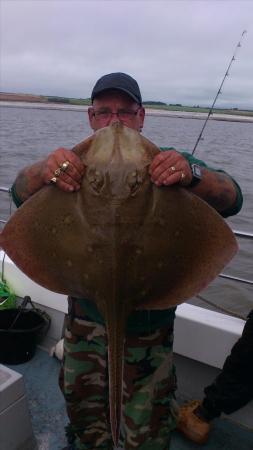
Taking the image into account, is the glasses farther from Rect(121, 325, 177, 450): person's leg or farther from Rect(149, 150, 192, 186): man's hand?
Rect(121, 325, 177, 450): person's leg

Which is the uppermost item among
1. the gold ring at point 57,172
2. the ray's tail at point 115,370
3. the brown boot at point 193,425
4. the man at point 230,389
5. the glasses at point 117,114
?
the glasses at point 117,114

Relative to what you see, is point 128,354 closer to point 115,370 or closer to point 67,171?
point 115,370

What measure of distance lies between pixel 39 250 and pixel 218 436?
2464 mm

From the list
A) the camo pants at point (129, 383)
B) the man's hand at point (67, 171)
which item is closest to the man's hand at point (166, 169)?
the man's hand at point (67, 171)

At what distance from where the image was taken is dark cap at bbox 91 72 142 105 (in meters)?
2.42

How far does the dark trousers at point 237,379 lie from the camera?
2.88 m

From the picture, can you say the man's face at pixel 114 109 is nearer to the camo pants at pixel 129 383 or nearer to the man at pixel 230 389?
the camo pants at pixel 129 383

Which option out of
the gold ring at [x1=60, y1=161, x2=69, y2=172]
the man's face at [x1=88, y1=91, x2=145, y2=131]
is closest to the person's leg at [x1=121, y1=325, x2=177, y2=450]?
the gold ring at [x1=60, y1=161, x2=69, y2=172]

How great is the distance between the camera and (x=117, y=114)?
246 centimetres

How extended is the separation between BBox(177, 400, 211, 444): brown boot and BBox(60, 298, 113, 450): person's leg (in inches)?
30.3

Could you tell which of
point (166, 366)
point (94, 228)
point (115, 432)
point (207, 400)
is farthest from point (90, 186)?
point (207, 400)

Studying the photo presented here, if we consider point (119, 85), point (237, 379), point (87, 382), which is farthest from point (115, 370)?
point (119, 85)

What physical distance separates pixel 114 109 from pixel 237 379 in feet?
6.75

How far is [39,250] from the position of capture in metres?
1.97
